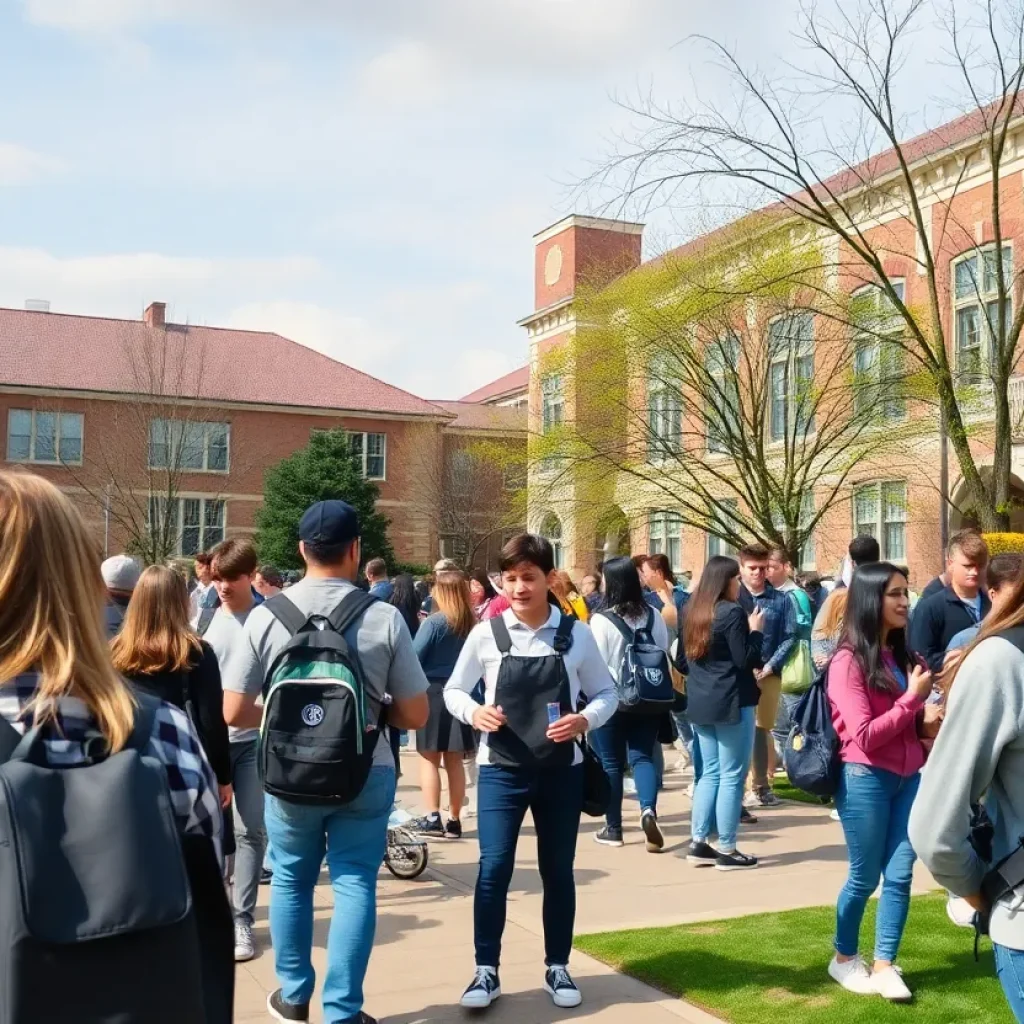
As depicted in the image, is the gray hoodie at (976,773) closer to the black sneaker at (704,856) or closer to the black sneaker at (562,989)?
the black sneaker at (562,989)

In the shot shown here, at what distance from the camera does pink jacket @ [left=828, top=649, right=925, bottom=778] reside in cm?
546

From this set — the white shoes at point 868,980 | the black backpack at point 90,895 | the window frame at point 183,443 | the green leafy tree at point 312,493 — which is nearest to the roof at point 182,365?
the window frame at point 183,443

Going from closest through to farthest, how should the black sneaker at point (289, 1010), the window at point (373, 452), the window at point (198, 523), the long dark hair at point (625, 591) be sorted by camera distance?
the black sneaker at point (289, 1010) → the long dark hair at point (625, 591) → the window at point (198, 523) → the window at point (373, 452)

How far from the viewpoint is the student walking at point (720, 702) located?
27.5 ft

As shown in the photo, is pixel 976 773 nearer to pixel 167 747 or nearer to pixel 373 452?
pixel 167 747

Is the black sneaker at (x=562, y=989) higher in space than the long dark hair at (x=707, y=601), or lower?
lower

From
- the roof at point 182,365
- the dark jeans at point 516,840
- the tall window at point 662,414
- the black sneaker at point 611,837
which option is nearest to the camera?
the dark jeans at point 516,840

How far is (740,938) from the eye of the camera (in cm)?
652

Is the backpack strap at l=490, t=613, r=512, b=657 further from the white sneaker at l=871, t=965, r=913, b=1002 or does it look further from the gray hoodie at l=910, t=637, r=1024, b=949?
the gray hoodie at l=910, t=637, r=1024, b=949

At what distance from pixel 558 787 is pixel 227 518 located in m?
45.5

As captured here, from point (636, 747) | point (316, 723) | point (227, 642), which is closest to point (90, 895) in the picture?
point (316, 723)

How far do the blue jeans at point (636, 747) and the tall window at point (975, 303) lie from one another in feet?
57.1

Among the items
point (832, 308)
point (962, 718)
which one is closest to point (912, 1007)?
point (962, 718)

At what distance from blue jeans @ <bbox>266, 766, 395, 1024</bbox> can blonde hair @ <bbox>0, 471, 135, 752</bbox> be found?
2.71m
